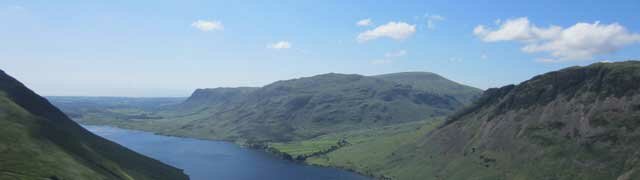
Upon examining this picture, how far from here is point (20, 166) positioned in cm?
15038

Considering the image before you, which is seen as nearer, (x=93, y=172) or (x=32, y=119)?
(x=93, y=172)

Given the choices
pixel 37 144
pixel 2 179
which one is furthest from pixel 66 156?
pixel 2 179

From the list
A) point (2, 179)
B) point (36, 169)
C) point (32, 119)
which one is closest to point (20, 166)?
point (36, 169)

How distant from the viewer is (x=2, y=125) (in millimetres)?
177250

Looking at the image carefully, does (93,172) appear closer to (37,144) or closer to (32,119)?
(37,144)

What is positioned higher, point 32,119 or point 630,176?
point 32,119

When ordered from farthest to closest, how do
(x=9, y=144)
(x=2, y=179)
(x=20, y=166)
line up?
1. (x=9, y=144)
2. (x=20, y=166)
3. (x=2, y=179)

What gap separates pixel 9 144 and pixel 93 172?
Result: 1066 inches

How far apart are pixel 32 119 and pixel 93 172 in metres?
47.7

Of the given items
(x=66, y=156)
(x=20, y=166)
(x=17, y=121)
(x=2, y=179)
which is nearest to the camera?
(x=2, y=179)

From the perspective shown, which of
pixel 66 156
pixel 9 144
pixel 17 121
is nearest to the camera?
pixel 9 144

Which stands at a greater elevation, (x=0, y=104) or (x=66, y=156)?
(x=0, y=104)

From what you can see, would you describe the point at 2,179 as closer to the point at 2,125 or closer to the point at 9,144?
the point at 9,144

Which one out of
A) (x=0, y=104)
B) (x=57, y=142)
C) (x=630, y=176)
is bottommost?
(x=630, y=176)
